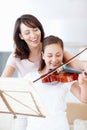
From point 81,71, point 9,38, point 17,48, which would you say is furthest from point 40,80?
point 9,38

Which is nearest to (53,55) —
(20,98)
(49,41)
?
(49,41)

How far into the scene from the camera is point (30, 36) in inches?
59.4

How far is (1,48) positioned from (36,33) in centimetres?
25

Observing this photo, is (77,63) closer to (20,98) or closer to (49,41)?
(49,41)

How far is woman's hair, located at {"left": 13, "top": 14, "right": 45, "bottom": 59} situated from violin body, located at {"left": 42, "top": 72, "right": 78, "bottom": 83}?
0.87 feet

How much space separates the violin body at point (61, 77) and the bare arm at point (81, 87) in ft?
0.11

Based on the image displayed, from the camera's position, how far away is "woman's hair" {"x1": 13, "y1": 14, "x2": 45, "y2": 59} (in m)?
1.50

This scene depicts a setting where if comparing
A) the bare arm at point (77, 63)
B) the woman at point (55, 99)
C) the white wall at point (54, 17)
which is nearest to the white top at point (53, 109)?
the woman at point (55, 99)

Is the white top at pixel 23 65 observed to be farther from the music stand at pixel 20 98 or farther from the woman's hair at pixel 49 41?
the music stand at pixel 20 98

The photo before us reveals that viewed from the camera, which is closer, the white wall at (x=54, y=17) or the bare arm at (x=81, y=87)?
the bare arm at (x=81, y=87)

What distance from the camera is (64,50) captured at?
1512mm

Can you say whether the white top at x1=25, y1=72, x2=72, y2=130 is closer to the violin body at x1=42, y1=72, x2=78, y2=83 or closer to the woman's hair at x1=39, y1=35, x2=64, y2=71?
the violin body at x1=42, y1=72, x2=78, y2=83

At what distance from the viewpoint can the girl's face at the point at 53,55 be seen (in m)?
1.39

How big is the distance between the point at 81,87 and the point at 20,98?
0.30 metres
